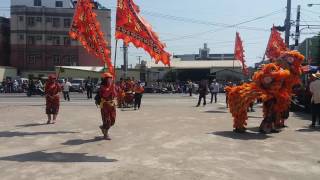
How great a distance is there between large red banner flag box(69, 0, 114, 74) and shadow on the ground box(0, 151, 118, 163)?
3574 mm

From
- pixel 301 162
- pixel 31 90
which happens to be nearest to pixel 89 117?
pixel 301 162

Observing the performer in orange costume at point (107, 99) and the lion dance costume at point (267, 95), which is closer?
the performer in orange costume at point (107, 99)

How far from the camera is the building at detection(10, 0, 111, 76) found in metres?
71.3

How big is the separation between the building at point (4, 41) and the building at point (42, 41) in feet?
8.52

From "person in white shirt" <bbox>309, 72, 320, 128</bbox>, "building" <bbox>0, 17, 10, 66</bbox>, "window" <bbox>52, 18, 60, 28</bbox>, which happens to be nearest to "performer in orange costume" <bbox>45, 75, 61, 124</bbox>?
"person in white shirt" <bbox>309, 72, 320, 128</bbox>

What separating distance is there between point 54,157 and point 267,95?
650 cm

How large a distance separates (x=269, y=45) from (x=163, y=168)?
54.4 ft

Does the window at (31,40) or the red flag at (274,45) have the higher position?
the window at (31,40)

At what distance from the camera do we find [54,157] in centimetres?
954

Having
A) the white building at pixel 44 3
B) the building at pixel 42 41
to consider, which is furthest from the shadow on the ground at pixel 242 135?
the white building at pixel 44 3

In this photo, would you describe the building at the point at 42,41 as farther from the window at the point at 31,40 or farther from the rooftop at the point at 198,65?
the rooftop at the point at 198,65

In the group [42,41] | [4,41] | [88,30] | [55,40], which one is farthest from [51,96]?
[4,41]

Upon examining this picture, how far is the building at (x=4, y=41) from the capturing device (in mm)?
73438

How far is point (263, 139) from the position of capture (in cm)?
1241
